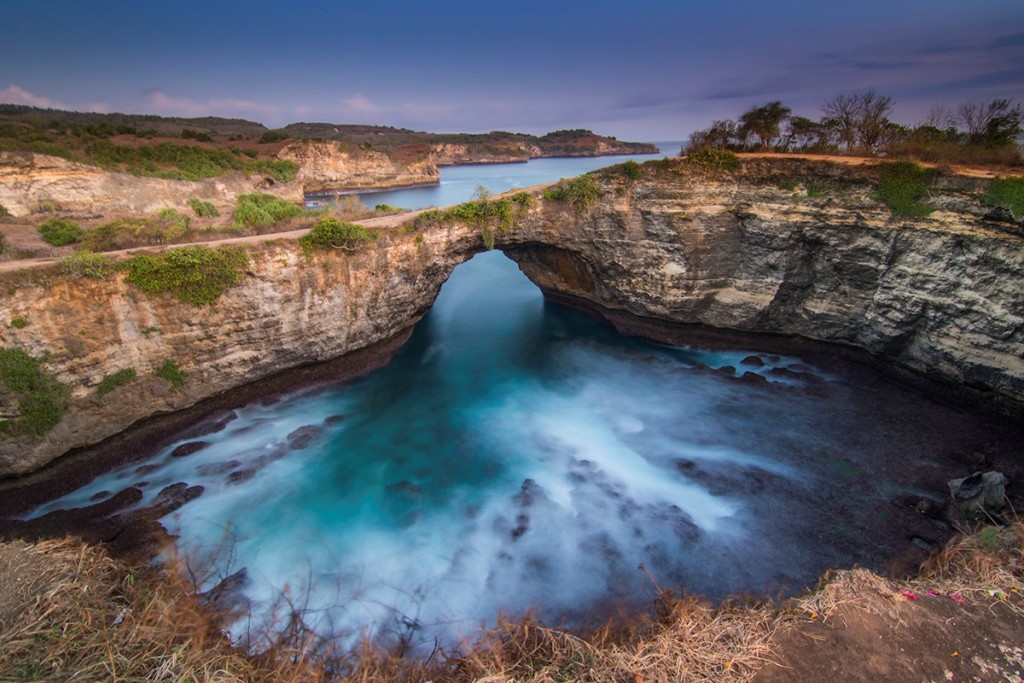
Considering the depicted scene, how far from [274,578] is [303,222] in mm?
14355

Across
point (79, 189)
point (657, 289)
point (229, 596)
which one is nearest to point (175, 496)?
point (229, 596)

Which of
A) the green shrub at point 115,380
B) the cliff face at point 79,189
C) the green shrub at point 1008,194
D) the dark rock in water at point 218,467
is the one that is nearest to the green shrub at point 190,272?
the green shrub at point 115,380

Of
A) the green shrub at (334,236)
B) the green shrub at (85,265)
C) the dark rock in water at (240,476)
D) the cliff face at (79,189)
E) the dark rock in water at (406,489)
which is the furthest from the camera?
the cliff face at (79,189)

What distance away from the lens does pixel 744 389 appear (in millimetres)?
16781

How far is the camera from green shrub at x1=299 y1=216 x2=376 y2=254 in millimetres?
15508

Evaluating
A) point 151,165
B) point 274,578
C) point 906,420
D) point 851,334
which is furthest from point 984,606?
point 151,165

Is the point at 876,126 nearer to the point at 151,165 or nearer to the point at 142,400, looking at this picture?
the point at 142,400

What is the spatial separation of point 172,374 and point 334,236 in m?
6.72

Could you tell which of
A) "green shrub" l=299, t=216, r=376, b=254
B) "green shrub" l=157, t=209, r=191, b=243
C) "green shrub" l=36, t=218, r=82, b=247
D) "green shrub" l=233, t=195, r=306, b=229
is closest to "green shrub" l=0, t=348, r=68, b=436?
"green shrub" l=157, t=209, r=191, b=243

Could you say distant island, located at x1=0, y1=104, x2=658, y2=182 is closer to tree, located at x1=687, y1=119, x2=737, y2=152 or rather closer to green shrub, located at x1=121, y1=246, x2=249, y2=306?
green shrub, located at x1=121, y1=246, x2=249, y2=306

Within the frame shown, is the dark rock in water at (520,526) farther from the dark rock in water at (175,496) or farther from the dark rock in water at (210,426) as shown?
the dark rock in water at (210,426)

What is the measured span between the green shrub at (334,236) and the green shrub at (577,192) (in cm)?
814

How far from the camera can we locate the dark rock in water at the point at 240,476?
496 inches

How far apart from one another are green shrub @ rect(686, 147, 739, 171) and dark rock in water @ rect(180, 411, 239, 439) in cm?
1948
